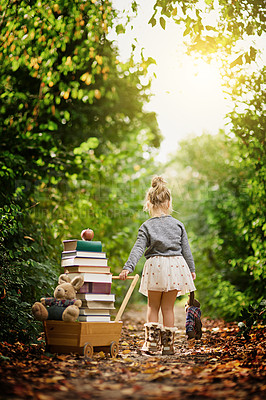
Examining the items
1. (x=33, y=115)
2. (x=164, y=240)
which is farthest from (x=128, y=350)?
(x=33, y=115)

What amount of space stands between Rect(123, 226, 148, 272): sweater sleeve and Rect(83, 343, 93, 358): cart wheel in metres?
0.82

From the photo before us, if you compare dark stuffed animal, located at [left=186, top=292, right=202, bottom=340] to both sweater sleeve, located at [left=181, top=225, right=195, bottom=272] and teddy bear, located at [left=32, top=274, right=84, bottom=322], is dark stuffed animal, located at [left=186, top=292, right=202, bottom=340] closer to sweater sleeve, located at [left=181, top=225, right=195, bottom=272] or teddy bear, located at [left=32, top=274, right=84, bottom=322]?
sweater sleeve, located at [left=181, top=225, right=195, bottom=272]

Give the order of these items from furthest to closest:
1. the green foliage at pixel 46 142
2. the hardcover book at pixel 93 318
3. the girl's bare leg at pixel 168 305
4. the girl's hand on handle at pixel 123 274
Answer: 1. the green foliage at pixel 46 142
2. the girl's bare leg at pixel 168 305
3. the girl's hand on handle at pixel 123 274
4. the hardcover book at pixel 93 318

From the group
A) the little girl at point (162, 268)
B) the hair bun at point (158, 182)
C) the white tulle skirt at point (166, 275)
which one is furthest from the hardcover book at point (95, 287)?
the hair bun at point (158, 182)

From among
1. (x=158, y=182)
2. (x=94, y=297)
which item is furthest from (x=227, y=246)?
(x=94, y=297)

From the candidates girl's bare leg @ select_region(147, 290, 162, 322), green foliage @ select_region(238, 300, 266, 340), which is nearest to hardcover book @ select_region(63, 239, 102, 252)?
girl's bare leg @ select_region(147, 290, 162, 322)

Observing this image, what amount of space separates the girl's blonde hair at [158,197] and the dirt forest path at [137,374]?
4.97 ft

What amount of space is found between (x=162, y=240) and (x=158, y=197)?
0.49 metres

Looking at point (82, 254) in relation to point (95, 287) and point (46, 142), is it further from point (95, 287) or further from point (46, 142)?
point (46, 142)

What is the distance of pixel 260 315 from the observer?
529cm

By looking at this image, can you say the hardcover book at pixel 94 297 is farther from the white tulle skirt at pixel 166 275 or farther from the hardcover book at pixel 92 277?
the white tulle skirt at pixel 166 275

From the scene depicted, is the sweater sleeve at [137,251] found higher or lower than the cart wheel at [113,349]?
higher

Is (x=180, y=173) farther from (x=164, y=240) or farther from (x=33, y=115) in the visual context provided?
(x=164, y=240)

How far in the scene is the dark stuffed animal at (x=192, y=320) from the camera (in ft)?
17.6
